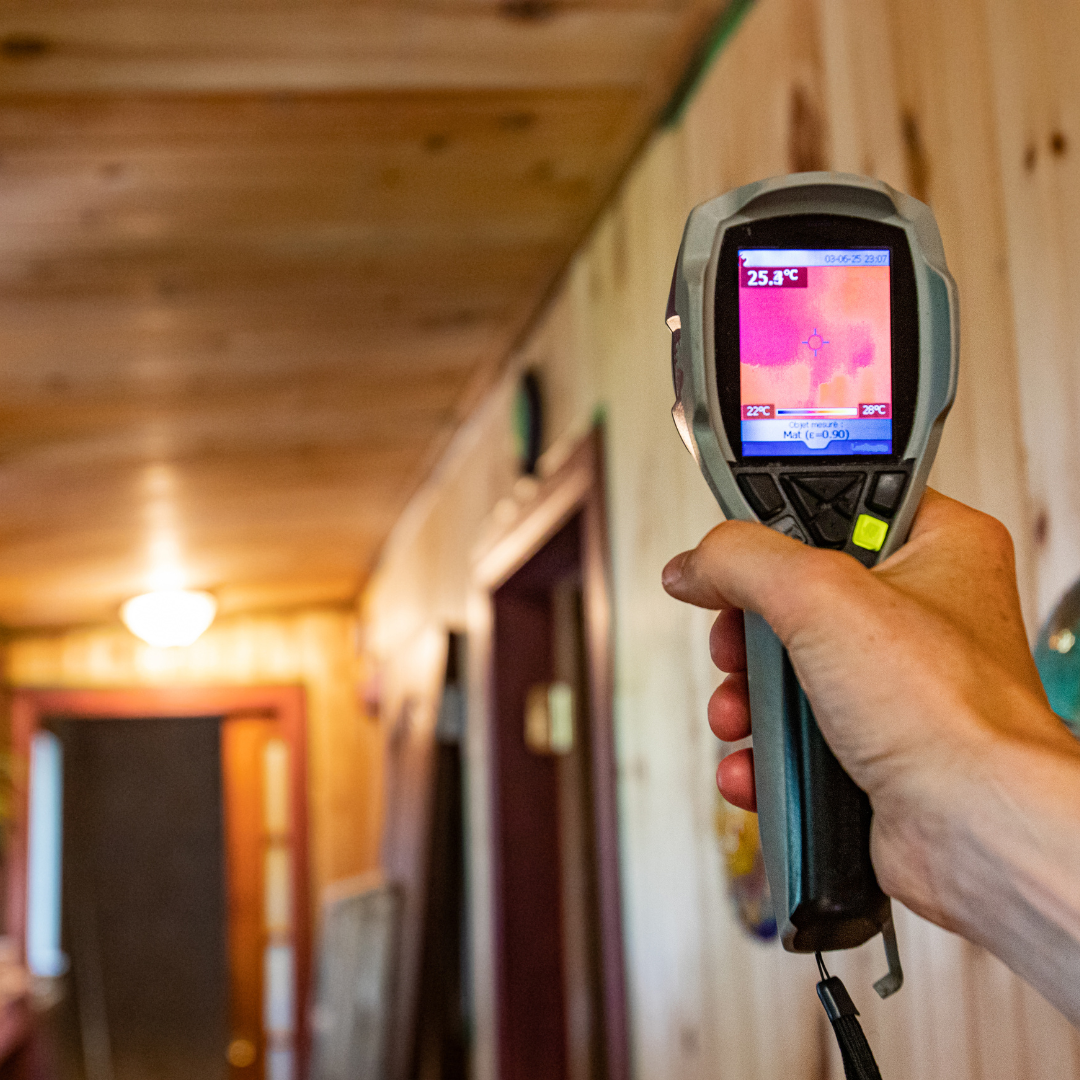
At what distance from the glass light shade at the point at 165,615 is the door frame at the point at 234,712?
3.12ft

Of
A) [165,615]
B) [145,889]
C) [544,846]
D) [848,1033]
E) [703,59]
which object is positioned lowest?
[145,889]

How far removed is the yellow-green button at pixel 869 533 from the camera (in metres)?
0.60

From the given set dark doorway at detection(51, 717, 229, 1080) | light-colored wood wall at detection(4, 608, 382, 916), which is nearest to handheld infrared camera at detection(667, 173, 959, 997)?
light-colored wood wall at detection(4, 608, 382, 916)

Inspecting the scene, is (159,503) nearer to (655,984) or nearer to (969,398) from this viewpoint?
(655,984)

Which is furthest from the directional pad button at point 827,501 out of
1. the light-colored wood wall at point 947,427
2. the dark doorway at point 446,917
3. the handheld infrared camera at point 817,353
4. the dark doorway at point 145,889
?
the dark doorway at point 145,889

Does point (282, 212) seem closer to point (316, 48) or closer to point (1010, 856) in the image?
point (316, 48)

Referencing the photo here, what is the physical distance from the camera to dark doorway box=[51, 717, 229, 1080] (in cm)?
773

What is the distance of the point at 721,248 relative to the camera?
0.61 m

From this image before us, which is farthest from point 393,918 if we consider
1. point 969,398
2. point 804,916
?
point 804,916

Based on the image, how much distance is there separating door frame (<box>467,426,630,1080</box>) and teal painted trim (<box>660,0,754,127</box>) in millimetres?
532

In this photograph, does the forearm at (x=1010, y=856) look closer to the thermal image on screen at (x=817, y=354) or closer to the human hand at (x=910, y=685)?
the human hand at (x=910, y=685)

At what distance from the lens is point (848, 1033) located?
0.57 m

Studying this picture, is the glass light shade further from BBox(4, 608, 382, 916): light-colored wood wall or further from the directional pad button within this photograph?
the directional pad button

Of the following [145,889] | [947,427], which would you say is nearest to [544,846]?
[947,427]
